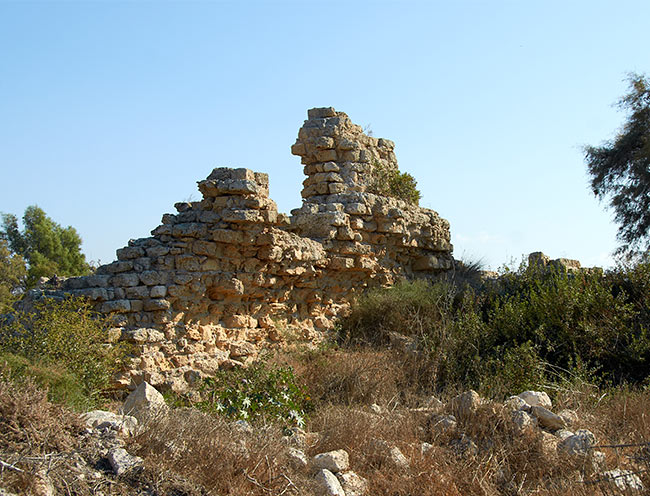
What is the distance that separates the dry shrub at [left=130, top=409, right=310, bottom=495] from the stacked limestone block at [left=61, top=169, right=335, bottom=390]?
2321 millimetres

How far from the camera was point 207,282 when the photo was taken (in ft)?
27.0

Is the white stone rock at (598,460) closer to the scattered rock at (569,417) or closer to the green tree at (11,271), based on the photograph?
the scattered rock at (569,417)

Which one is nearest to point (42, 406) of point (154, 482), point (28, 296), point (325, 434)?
point (154, 482)

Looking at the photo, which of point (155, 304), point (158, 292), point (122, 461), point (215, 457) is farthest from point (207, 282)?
point (122, 461)

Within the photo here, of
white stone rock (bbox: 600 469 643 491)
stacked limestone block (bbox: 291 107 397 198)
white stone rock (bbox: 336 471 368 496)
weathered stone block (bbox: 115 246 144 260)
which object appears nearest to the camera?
white stone rock (bbox: 600 469 643 491)

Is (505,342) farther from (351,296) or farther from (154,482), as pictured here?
(154,482)

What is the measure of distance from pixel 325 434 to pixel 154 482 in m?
1.99

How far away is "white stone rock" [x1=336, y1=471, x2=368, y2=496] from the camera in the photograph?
502cm

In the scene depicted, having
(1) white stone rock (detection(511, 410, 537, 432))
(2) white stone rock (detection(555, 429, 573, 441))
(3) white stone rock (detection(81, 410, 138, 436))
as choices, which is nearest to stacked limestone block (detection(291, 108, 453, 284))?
(1) white stone rock (detection(511, 410, 537, 432))

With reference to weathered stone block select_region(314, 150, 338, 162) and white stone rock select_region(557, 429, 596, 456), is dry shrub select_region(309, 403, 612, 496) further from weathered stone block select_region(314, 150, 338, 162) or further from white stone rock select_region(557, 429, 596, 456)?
weathered stone block select_region(314, 150, 338, 162)

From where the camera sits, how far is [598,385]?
25.8 ft

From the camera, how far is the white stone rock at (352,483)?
5.02 metres

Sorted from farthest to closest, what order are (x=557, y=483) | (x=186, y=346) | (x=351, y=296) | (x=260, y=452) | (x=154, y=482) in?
(x=351, y=296), (x=186, y=346), (x=557, y=483), (x=260, y=452), (x=154, y=482)

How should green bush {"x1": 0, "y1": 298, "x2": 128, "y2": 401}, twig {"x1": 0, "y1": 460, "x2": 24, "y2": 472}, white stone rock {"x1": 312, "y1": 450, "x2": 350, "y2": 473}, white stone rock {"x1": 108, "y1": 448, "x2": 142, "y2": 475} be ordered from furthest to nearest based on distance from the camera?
green bush {"x1": 0, "y1": 298, "x2": 128, "y2": 401}, white stone rock {"x1": 312, "y1": 450, "x2": 350, "y2": 473}, white stone rock {"x1": 108, "y1": 448, "x2": 142, "y2": 475}, twig {"x1": 0, "y1": 460, "x2": 24, "y2": 472}
